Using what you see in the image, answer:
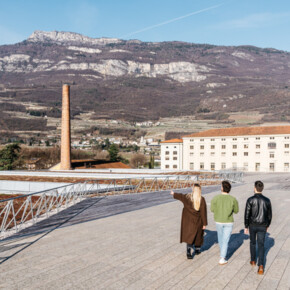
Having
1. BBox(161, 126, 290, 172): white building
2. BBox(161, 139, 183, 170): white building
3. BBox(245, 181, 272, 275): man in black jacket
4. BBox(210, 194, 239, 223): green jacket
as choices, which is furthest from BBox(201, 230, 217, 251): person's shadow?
BBox(161, 139, 183, 170): white building

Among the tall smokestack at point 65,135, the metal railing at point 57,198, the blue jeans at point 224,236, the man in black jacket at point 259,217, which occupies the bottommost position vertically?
the metal railing at point 57,198

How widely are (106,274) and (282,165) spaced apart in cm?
8300

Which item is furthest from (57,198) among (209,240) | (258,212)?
(258,212)

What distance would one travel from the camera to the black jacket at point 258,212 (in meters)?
6.75

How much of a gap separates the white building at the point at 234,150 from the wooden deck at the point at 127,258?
7558cm

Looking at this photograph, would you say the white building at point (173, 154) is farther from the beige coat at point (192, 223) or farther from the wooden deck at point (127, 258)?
the beige coat at point (192, 223)

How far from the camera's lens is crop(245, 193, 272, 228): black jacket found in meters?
6.75

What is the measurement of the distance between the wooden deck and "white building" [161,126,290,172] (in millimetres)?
75575

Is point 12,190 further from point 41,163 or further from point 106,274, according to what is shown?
point 41,163

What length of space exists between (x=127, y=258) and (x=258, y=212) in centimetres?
299

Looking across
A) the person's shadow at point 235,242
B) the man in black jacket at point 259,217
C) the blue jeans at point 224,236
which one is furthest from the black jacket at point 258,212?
the person's shadow at point 235,242

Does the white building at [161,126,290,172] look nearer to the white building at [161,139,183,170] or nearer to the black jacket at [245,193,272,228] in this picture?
the white building at [161,139,183,170]

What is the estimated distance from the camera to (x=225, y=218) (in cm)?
714

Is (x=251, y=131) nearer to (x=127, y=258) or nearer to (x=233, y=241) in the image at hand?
(x=233, y=241)
